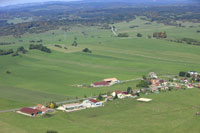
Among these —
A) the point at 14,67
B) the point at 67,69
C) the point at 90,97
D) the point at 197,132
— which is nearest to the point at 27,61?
the point at 14,67

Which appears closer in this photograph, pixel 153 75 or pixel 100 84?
pixel 100 84

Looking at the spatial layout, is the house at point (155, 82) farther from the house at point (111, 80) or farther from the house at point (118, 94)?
the house at point (118, 94)

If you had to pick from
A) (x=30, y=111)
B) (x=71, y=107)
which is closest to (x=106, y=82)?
(x=71, y=107)

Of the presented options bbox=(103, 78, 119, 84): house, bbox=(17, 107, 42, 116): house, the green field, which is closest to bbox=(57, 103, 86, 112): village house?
the green field

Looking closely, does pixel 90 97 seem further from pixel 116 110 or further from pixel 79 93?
pixel 116 110

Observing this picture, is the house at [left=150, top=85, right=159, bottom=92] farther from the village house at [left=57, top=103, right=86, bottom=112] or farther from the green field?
the village house at [left=57, top=103, right=86, bottom=112]

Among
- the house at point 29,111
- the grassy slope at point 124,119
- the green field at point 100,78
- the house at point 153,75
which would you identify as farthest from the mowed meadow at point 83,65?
the grassy slope at point 124,119

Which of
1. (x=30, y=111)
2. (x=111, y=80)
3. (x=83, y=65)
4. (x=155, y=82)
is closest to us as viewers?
(x=30, y=111)

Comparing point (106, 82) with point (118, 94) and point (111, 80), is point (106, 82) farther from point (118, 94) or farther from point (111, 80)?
point (118, 94)
